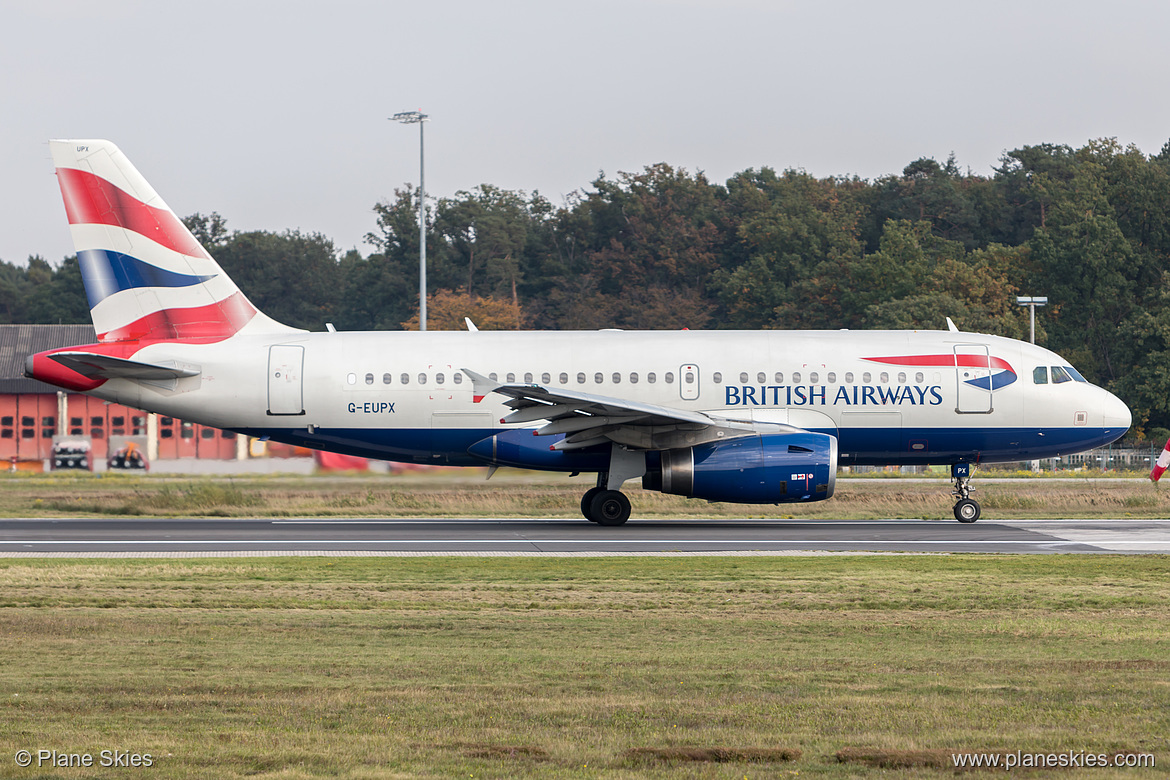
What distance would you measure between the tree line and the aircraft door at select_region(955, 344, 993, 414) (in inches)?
1335

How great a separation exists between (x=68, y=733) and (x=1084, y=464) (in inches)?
2030

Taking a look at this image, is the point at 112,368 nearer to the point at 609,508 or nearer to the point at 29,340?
the point at 609,508

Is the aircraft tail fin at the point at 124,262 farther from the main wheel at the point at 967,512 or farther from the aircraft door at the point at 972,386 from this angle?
the main wheel at the point at 967,512

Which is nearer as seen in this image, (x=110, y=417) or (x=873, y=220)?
(x=110, y=417)

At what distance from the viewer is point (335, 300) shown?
88750 mm

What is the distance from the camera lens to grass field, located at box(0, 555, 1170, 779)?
23.0 ft

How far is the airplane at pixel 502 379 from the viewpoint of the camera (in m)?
25.1

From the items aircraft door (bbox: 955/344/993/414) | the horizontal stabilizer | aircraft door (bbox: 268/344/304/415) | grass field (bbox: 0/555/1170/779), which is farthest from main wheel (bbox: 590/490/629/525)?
the horizontal stabilizer

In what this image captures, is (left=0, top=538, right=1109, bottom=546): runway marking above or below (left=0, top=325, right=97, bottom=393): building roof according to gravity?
below

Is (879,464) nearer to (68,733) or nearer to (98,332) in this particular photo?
(98,332)

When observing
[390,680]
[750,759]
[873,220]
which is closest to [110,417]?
[390,680]

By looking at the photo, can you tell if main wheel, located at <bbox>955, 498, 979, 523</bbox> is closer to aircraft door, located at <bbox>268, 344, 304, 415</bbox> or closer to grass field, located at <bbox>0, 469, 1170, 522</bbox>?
grass field, located at <bbox>0, 469, 1170, 522</bbox>

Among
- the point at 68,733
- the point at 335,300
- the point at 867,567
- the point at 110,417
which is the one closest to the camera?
the point at 68,733

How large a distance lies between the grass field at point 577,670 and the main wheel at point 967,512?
350 inches
